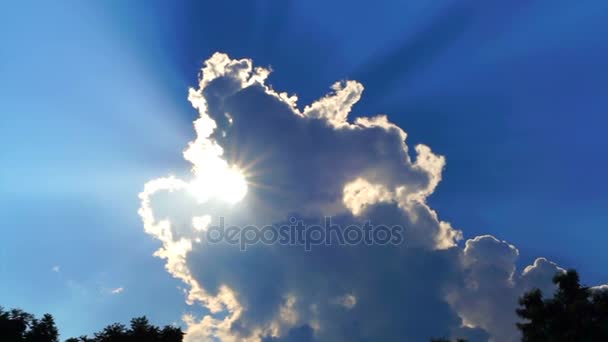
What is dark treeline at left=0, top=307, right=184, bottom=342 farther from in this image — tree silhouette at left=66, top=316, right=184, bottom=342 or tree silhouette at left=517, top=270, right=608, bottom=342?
tree silhouette at left=517, top=270, right=608, bottom=342

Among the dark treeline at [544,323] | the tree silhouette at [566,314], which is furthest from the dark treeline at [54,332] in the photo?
the tree silhouette at [566,314]

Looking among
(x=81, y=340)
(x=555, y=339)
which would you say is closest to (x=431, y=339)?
(x=555, y=339)

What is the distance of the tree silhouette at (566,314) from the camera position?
112ft

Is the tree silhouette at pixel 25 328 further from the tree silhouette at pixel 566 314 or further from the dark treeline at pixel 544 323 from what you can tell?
the tree silhouette at pixel 566 314

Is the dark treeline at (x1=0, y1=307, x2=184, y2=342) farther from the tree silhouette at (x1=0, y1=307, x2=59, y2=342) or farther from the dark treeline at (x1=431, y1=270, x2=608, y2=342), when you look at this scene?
the dark treeline at (x1=431, y1=270, x2=608, y2=342)

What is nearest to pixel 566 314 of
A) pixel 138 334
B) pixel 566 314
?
pixel 566 314

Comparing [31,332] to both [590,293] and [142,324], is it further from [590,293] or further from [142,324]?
[590,293]

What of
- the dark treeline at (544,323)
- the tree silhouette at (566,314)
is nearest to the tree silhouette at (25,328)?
the dark treeline at (544,323)

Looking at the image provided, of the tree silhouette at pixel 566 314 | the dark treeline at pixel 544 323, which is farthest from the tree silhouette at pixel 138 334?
the tree silhouette at pixel 566 314

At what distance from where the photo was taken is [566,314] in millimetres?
36594

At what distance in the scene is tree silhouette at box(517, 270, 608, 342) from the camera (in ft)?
112

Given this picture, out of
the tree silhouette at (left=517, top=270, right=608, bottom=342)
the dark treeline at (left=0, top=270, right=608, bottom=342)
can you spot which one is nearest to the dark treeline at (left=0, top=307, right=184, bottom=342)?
the dark treeline at (left=0, top=270, right=608, bottom=342)

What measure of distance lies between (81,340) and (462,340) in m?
48.2

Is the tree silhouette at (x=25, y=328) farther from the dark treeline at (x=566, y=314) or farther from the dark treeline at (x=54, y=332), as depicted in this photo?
the dark treeline at (x=566, y=314)
